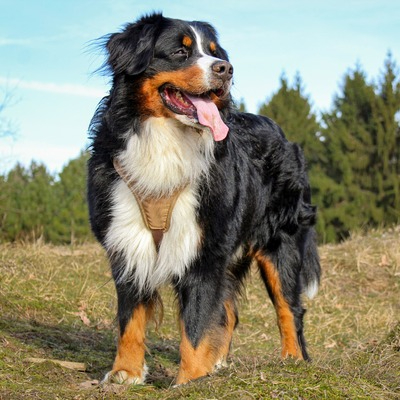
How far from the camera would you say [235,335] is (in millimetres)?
7227

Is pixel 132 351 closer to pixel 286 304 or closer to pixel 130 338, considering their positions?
pixel 130 338

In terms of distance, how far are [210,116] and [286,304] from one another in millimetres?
1913

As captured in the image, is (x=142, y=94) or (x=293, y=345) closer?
(x=142, y=94)

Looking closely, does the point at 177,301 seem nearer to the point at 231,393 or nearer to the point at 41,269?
the point at 231,393

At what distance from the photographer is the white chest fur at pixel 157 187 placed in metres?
4.13

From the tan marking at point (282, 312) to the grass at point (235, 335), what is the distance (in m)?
0.23

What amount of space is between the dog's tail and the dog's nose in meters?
2.36

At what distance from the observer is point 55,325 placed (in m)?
5.99

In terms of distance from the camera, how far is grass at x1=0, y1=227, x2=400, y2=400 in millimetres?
3322

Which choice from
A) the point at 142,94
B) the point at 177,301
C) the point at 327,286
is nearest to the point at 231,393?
the point at 177,301

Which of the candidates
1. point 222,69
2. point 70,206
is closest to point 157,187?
point 222,69

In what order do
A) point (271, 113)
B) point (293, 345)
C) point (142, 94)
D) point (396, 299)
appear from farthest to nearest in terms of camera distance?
point (271, 113) → point (396, 299) → point (293, 345) → point (142, 94)

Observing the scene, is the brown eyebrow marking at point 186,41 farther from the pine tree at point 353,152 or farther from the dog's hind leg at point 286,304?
the pine tree at point 353,152

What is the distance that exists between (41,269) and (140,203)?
384 centimetres
